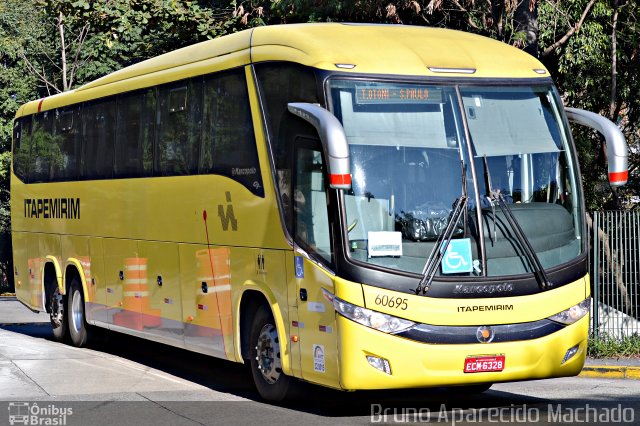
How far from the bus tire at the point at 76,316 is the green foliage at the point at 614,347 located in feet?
24.6

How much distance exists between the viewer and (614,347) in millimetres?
15633

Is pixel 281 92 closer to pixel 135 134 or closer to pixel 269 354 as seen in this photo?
pixel 269 354

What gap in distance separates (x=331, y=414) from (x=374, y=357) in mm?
1188

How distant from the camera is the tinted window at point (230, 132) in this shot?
1196 centimetres

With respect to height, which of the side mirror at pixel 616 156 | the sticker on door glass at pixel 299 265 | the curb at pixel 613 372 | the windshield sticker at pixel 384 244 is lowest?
the curb at pixel 613 372

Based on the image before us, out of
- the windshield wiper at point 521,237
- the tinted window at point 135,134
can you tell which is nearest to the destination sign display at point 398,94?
the windshield wiper at point 521,237

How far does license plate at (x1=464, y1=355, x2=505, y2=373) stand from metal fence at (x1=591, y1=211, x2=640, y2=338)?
19.6ft

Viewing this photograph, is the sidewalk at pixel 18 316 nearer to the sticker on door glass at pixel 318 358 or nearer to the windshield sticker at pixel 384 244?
the sticker on door glass at pixel 318 358

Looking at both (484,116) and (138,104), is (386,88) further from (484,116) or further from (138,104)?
(138,104)

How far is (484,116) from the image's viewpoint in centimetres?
1088

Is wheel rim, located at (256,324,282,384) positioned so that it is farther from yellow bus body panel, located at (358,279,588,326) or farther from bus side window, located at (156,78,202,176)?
bus side window, located at (156,78,202,176)

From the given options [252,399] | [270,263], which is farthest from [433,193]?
[252,399]

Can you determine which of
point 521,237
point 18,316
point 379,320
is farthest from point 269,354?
point 18,316

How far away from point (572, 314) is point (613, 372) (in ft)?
13.0
